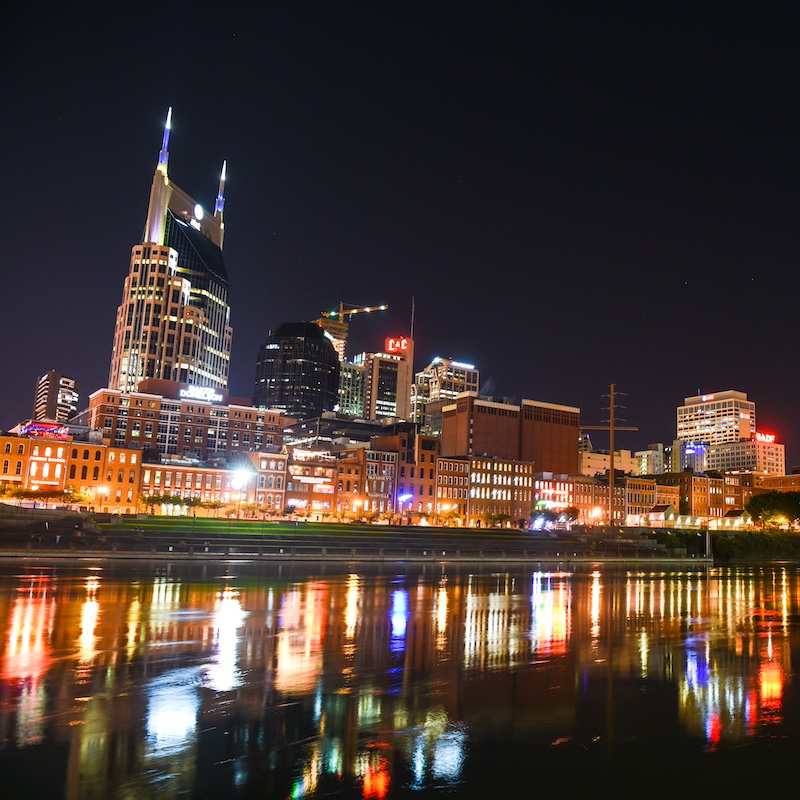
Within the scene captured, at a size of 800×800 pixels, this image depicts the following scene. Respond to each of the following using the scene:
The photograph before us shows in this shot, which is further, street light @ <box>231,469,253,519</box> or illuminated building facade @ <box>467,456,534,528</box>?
illuminated building facade @ <box>467,456,534,528</box>

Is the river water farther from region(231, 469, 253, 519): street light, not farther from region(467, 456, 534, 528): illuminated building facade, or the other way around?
region(467, 456, 534, 528): illuminated building facade

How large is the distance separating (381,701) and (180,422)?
170626 millimetres

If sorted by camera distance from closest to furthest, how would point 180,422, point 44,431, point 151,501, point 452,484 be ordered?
point 151,501 < point 44,431 < point 180,422 < point 452,484

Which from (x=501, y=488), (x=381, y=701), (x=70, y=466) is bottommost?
(x=381, y=701)

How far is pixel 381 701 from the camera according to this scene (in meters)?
13.8

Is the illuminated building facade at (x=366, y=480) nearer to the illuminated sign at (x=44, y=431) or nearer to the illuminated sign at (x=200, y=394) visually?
the illuminated sign at (x=200, y=394)

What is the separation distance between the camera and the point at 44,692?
13.6 meters

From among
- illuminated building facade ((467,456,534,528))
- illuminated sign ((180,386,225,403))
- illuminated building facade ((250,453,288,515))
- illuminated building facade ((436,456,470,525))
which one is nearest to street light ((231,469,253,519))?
illuminated building facade ((250,453,288,515))

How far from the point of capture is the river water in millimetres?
9797

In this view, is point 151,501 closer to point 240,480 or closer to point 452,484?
point 240,480

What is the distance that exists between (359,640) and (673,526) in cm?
13713

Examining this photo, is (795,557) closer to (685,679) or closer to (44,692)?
(685,679)

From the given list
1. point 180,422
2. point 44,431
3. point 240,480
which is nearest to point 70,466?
point 44,431

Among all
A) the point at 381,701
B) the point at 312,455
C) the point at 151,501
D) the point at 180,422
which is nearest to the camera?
the point at 381,701
